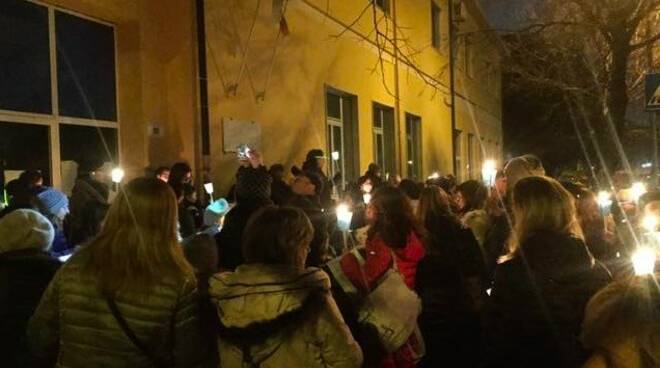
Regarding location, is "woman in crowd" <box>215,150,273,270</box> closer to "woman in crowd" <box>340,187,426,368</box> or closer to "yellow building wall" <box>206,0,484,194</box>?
"woman in crowd" <box>340,187,426,368</box>

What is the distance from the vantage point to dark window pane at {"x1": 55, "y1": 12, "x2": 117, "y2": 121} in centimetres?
773

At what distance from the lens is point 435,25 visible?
23.8 meters

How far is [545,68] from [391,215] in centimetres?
1573

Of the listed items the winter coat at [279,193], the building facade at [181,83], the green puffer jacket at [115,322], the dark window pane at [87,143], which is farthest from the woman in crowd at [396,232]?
the dark window pane at [87,143]

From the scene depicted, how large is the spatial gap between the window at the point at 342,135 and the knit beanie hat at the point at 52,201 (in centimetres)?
815

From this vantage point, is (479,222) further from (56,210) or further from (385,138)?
(385,138)

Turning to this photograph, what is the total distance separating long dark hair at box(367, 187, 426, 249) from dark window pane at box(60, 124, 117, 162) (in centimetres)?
477

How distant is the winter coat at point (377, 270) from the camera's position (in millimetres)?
3430

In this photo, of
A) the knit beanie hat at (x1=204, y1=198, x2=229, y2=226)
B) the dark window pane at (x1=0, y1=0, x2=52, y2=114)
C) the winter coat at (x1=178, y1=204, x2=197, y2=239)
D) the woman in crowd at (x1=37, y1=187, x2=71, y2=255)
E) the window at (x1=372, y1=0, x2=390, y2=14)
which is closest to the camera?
the woman in crowd at (x1=37, y1=187, x2=71, y2=255)

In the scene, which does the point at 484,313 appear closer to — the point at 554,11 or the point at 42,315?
the point at 42,315

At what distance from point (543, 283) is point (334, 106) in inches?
442

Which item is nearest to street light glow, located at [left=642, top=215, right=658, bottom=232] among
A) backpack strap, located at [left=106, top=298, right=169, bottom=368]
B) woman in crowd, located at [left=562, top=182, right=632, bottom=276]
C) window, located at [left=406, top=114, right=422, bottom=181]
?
woman in crowd, located at [left=562, top=182, right=632, bottom=276]

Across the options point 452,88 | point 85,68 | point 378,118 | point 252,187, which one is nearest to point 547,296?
point 252,187

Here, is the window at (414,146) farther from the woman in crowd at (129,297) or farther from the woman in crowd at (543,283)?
the woman in crowd at (129,297)
